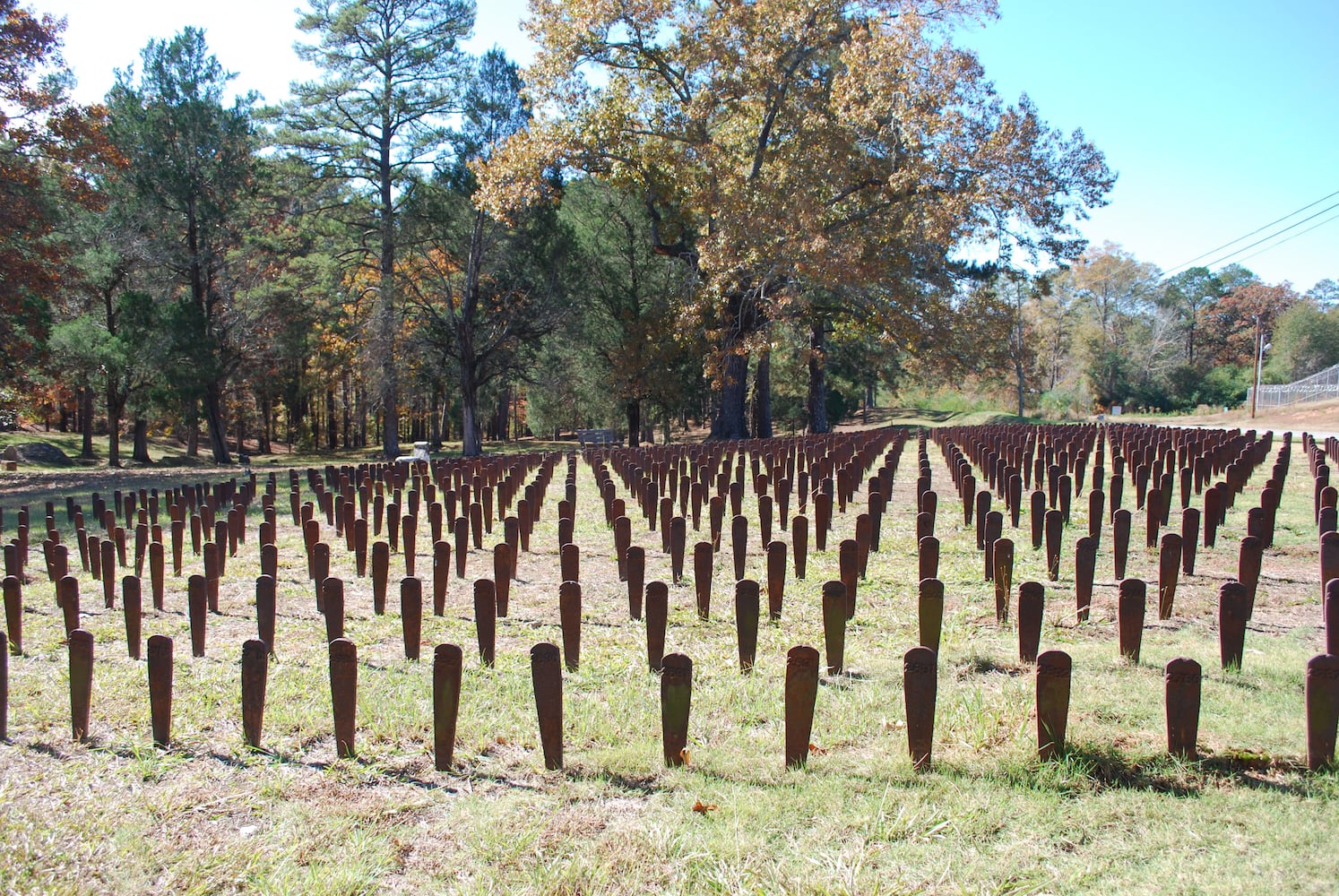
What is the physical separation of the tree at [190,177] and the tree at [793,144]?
9.97m

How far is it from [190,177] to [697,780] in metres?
30.2

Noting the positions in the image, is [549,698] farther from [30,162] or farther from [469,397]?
[469,397]

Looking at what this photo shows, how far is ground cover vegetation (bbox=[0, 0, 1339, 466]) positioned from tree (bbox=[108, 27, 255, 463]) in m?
0.08

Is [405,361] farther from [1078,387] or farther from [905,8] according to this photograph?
[1078,387]

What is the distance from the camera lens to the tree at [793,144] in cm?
2197

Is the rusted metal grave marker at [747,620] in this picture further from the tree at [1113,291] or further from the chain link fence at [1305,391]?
the tree at [1113,291]

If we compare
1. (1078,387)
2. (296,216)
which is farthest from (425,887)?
(1078,387)

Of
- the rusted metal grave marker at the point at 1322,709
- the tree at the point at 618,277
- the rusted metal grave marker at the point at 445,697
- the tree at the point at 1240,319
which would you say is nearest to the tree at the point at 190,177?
the tree at the point at 618,277

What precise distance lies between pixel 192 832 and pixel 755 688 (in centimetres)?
258

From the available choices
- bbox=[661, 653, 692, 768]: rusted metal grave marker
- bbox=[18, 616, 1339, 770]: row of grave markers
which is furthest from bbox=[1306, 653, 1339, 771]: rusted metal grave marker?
bbox=[661, 653, 692, 768]: rusted metal grave marker

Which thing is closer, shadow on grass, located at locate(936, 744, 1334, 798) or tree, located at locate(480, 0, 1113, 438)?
shadow on grass, located at locate(936, 744, 1334, 798)

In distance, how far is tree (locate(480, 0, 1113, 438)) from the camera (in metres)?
22.0

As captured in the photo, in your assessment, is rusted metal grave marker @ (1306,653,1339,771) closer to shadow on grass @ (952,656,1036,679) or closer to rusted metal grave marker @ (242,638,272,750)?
shadow on grass @ (952,656,1036,679)

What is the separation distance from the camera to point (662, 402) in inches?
1501
